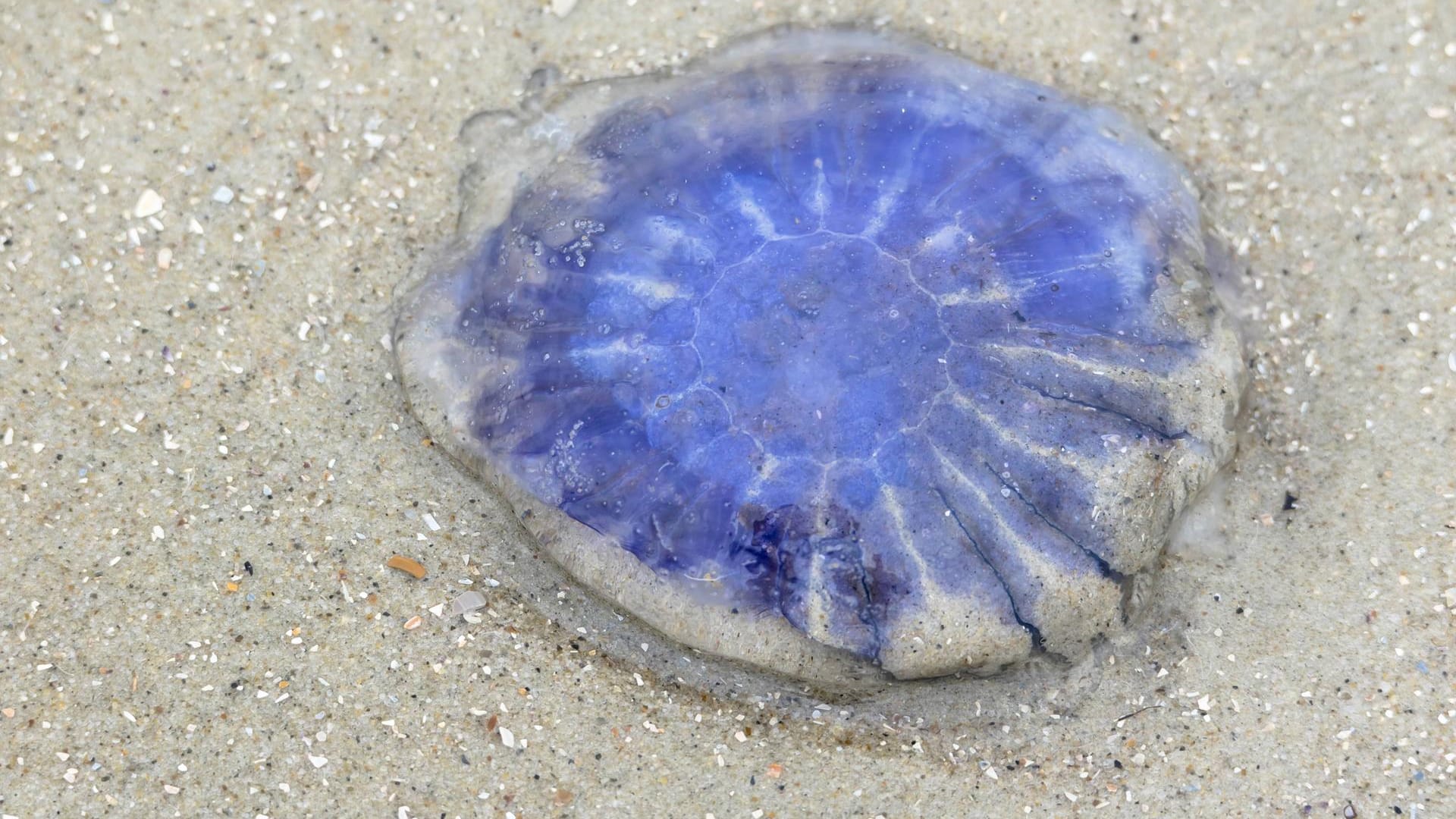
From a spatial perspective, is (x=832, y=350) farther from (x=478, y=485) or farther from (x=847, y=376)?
(x=478, y=485)

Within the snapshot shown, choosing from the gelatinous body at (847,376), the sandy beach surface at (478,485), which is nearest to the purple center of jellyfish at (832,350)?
the gelatinous body at (847,376)

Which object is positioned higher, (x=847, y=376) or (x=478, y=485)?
(x=847, y=376)

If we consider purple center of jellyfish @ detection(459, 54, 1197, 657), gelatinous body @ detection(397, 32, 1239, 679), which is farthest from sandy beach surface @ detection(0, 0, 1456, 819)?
purple center of jellyfish @ detection(459, 54, 1197, 657)

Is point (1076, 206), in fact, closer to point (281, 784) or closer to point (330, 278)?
point (330, 278)

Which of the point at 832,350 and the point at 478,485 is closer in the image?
the point at 832,350

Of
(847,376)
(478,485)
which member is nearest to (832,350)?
(847,376)

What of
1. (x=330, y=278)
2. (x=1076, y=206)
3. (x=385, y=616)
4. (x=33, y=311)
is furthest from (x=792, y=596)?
(x=33, y=311)
